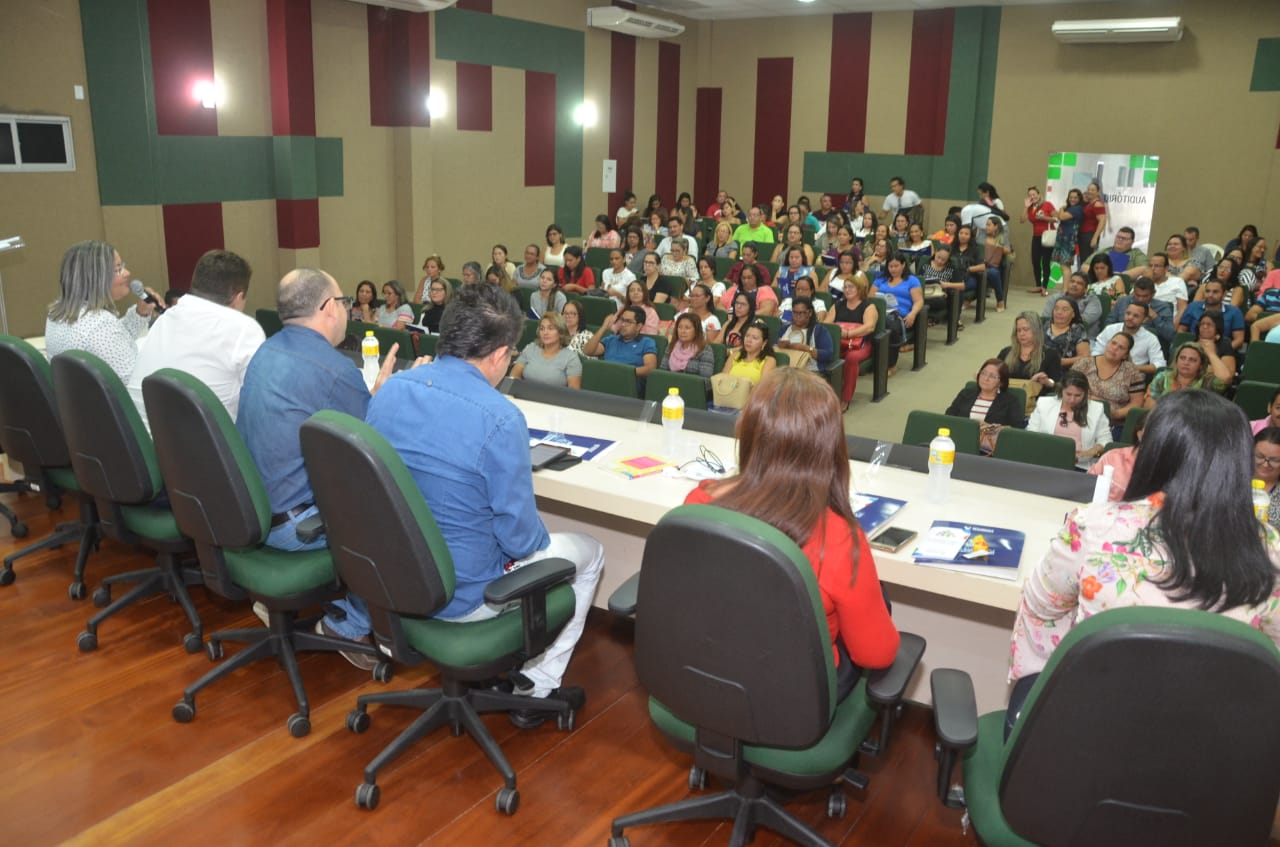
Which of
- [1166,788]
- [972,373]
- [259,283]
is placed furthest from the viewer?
[259,283]

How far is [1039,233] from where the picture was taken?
12711 mm

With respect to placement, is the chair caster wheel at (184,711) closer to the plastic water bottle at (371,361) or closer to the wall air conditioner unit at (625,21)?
the plastic water bottle at (371,361)

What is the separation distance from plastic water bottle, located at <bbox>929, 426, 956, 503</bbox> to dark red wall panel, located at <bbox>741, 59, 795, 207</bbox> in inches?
490

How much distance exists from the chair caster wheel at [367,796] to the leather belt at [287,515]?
86 centimetres

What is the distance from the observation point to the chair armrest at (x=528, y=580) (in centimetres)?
250

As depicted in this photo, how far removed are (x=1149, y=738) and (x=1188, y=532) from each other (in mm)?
416

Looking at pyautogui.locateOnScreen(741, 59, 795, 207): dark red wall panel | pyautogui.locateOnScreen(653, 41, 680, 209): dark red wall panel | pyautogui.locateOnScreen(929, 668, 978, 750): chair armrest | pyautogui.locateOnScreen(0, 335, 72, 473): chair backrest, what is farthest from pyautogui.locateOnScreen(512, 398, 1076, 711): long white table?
pyautogui.locateOnScreen(741, 59, 795, 207): dark red wall panel

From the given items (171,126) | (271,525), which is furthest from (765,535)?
(171,126)

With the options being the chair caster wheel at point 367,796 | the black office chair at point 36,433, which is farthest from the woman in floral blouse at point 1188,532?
the black office chair at point 36,433

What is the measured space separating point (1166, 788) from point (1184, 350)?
477 cm

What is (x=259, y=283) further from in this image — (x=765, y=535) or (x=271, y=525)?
(x=765, y=535)

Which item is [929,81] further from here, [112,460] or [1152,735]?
[1152,735]

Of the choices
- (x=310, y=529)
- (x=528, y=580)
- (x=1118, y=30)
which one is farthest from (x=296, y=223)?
(x=1118, y=30)

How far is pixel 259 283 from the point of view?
10.0m
